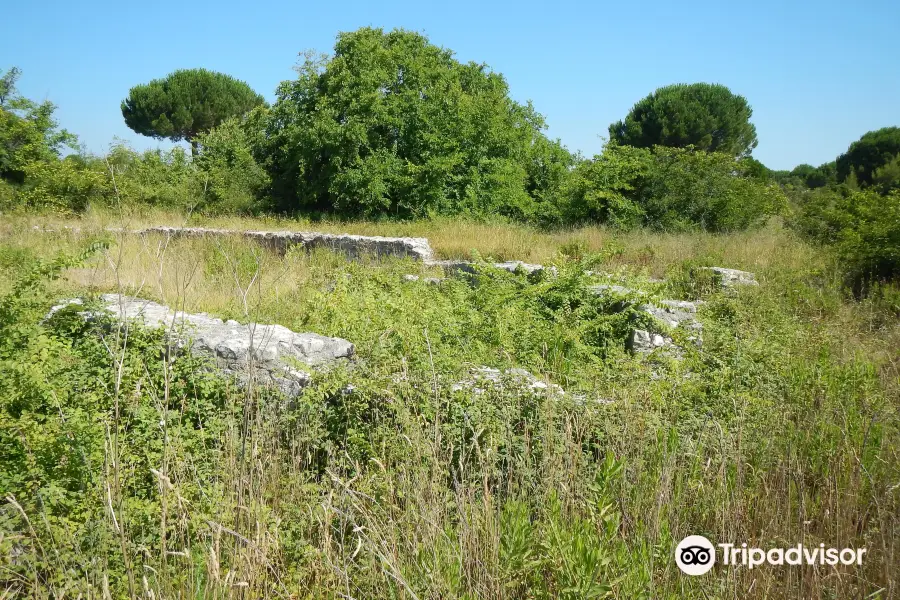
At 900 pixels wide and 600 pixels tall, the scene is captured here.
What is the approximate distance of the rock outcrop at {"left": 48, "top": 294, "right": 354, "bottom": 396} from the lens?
462 cm

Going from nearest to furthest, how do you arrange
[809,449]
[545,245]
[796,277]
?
[809,449] → [796,277] → [545,245]

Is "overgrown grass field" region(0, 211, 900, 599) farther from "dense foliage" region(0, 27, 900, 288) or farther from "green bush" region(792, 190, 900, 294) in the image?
"dense foliage" region(0, 27, 900, 288)

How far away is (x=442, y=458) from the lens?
134 inches

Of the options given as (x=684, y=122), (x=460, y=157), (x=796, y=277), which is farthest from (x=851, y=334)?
(x=684, y=122)

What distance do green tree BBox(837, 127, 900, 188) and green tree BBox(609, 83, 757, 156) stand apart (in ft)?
21.7

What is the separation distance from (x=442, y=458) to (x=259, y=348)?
2059 mm

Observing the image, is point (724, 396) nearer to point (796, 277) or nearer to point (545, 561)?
point (545, 561)

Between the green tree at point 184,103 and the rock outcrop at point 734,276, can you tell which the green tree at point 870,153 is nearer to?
the rock outcrop at point 734,276

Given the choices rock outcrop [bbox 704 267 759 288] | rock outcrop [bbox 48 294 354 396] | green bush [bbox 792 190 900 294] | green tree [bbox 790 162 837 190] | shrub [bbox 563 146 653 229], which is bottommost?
rock outcrop [bbox 48 294 354 396]

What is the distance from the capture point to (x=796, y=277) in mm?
9602

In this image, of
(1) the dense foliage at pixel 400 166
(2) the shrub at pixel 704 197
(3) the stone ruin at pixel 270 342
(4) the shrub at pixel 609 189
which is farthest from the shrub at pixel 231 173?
(3) the stone ruin at pixel 270 342

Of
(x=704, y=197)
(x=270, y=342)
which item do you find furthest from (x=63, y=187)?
(x=704, y=197)

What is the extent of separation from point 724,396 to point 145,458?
3.63 metres

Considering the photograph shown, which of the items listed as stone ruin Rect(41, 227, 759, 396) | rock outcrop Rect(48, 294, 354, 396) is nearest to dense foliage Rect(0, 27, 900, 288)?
stone ruin Rect(41, 227, 759, 396)
